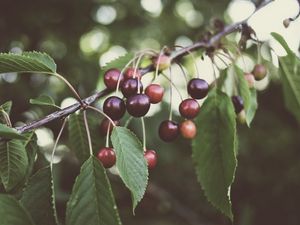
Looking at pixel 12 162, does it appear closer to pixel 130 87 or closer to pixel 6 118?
pixel 6 118

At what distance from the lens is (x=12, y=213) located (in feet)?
3.61

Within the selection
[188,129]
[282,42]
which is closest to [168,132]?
[188,129]

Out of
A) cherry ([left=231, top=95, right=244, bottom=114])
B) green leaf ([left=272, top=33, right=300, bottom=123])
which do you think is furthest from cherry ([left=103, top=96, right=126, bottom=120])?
green leaf ([left=272, top=33, right=300, bottom=123])

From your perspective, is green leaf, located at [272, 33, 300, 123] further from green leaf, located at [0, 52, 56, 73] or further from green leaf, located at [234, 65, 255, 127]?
green leaf, located at [0, 52, 56, 73]

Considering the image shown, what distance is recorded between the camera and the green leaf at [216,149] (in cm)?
137

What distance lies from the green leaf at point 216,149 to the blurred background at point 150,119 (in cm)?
133

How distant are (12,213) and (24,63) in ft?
1.39

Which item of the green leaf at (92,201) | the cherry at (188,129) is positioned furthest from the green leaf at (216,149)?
the green leaf at (92,201)

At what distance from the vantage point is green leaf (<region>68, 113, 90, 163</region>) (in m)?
1.47

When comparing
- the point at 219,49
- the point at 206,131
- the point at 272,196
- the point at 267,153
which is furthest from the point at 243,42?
the point at 267,153

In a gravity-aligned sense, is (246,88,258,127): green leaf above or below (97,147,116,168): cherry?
below

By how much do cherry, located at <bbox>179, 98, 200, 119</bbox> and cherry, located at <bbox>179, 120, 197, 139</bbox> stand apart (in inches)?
1.5

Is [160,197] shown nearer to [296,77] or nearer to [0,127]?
[296,77]

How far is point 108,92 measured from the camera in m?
1.44
